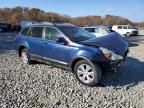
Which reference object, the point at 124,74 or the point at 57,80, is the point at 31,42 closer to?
the point at 57,80

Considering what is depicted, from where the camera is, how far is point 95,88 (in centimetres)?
722

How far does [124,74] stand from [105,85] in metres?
1.47

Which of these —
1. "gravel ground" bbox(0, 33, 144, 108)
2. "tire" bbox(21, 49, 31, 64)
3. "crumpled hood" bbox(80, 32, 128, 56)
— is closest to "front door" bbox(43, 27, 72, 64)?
"gravel ground" bbox(0, 33, 144, 108)

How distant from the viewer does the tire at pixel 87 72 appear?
7.41 m

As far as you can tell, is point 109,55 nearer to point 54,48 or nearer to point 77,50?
point 77,50

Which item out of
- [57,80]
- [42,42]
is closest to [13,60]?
[42,42]

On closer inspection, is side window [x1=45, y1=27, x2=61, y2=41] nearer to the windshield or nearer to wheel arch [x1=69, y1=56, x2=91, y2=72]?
the windshield

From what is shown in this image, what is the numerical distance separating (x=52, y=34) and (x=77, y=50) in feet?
4.83

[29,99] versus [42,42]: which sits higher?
[42,42]

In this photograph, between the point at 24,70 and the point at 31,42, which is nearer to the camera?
the point at 24,70

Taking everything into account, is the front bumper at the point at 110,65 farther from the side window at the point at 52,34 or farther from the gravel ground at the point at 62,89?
the side window at the point at 52,34

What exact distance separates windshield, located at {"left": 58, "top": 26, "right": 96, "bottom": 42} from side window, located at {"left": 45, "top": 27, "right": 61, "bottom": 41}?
0.67ft

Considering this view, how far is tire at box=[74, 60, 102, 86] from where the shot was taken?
292 inches

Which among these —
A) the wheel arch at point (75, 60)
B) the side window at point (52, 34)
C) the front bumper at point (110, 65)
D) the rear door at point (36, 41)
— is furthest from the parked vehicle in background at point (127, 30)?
the front bumper at point (110, 65)
